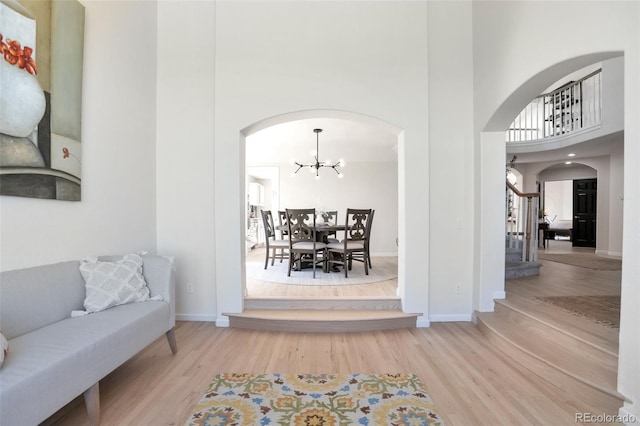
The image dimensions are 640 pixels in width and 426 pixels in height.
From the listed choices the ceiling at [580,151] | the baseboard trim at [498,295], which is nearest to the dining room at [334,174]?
the baseboard trim at [498,295]

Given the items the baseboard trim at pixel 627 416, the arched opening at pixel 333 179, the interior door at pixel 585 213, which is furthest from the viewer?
the interior door at pixel 585 213

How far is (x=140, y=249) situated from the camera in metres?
2.83

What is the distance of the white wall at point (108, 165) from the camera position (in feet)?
5.94

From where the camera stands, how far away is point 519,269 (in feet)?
13.0

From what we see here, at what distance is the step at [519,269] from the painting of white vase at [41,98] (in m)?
4.92

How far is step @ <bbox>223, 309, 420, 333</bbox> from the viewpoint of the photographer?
9.29ft

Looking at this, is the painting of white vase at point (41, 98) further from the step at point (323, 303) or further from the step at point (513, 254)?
the step at point (513, 254)

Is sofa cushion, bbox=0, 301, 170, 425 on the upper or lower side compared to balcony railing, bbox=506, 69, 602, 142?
lower

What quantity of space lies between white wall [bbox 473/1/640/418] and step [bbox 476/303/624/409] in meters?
0.23

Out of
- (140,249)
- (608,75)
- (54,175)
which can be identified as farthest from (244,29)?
(608,75)

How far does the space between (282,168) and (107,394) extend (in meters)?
5.77

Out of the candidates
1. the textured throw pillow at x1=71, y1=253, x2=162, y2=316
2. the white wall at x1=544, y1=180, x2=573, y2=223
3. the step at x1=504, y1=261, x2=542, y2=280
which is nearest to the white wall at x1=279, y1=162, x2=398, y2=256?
the step at x1=504, y1=261, x2=542, y2=280

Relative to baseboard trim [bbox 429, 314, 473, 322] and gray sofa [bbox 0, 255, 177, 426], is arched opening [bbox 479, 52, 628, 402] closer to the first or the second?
baseboard trim [bbox 429, 314, 473, 322]

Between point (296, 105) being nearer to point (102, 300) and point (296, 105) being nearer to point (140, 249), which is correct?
point (140, 249)
